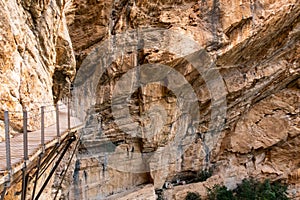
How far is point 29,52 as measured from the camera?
138 inches

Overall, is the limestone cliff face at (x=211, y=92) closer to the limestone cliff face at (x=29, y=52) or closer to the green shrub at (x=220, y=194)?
the green shrub at (x=220, y=194)

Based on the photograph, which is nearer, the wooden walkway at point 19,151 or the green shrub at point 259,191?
the wooden walkway at point 19,151

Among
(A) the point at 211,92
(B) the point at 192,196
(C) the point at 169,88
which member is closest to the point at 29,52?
(C) the point at 169,88

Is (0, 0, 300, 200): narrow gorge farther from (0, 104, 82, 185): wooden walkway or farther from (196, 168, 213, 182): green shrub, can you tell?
(0, 104, 82, 185): wooden walkway

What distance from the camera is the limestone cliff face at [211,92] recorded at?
21.3 ft

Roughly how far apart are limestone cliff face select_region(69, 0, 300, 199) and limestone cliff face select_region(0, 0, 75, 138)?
1.91 meters

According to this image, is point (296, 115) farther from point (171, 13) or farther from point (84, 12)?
point (84, 12)

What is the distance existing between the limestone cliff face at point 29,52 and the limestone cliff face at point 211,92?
1913mm

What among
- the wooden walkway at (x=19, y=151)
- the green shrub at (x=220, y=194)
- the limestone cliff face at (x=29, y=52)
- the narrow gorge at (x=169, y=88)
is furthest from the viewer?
the green shrub at (x=220, y=194)

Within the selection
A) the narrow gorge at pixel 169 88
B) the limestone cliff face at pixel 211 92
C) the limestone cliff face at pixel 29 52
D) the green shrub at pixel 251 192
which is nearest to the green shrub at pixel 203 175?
the narrow gorge at pixel 169 88

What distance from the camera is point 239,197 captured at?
30.4 ft

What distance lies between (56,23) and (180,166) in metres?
6.55

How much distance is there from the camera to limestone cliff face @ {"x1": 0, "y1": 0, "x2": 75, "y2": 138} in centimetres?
291

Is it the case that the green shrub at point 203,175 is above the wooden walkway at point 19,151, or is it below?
below
